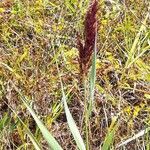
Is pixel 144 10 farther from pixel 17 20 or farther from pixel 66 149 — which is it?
pixel 66 149

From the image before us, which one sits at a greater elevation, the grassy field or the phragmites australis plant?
the phragmites australis plant

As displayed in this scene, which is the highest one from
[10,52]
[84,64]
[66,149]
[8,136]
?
[84,64]

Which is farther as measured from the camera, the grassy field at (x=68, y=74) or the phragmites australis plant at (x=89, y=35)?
the grassy field at (x=68, y=74)

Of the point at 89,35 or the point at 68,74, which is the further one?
the point at 68,74

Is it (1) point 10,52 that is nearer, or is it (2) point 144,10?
(1) point 10,52

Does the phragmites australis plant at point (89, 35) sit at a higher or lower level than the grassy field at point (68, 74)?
higher

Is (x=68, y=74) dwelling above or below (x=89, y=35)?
below

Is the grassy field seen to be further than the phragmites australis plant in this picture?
Yes

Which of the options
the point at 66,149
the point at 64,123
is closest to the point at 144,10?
the point at 64,123
